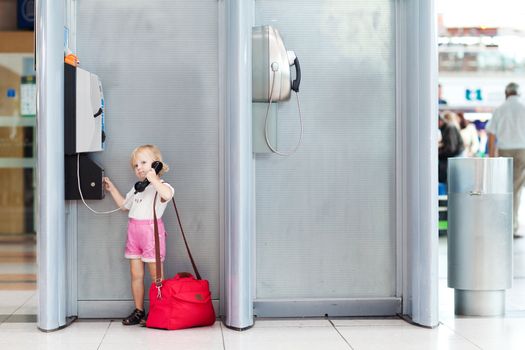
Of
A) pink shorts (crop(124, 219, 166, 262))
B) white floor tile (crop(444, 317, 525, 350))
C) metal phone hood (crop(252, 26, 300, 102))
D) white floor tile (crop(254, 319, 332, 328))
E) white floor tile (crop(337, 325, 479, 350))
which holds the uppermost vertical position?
metal phone hood (crop(252, 26, 300, 102))

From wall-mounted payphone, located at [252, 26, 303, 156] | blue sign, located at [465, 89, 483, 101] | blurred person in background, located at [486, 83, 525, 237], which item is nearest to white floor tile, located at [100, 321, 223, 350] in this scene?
wall-mounted payphone, located at [252, 26, 303, 156]

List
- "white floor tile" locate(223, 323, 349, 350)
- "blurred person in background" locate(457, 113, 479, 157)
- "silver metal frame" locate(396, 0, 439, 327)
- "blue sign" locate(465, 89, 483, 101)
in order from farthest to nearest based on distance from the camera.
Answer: "blue sign" locate(465, 89, 483, 101) < "blurred person in background" locate(457, 113, 479, 157) < "silver metal frame" locate(396, 0, 439, 327) < "white floor tile" locate(223, 323, 349, 350)

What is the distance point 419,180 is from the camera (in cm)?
461

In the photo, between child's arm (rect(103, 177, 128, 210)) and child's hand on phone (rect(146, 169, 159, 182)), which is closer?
child's hand on phone (rect(146, 169, 159, 182))

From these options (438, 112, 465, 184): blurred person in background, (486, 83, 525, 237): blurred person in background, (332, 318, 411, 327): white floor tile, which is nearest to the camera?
(332, 318, 411, 327): white floor tile

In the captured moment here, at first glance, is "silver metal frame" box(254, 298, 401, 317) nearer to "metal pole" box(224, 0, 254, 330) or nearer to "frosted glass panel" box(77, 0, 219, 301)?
"metal pole" box(224, 0, 254, 330)

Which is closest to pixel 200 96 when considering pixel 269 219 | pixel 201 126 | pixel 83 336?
pixel 201 126

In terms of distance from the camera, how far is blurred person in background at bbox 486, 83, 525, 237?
916 centimetres

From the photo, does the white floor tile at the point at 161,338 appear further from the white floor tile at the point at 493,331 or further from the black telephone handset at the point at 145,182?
the white floor tile at the point at 493,331

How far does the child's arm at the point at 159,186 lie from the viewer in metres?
4.48

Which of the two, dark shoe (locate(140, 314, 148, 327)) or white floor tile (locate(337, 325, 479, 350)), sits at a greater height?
dark shoe (locate(140, 314, 148, 327))

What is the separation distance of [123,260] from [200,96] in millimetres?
1092

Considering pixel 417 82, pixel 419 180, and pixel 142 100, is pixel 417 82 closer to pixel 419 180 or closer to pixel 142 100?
pixel 419 180

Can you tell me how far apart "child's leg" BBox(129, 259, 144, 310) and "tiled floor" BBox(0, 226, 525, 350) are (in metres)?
0.18
